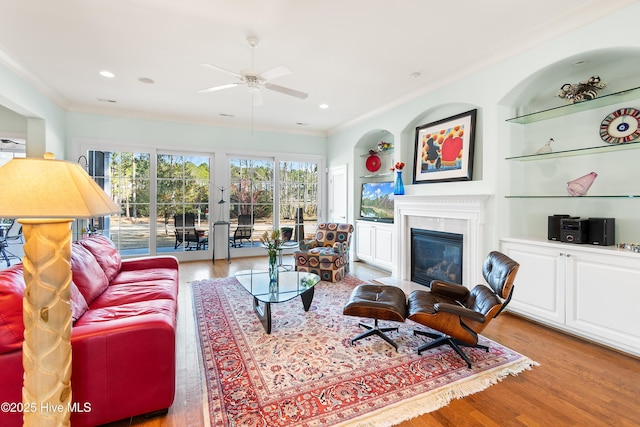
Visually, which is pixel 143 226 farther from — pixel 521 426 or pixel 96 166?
pixel 521 426

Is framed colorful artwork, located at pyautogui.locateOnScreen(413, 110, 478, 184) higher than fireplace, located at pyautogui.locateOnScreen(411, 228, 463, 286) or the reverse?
higher

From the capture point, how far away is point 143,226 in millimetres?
5762

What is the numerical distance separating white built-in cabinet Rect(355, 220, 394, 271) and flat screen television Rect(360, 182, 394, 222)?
0.16 meters

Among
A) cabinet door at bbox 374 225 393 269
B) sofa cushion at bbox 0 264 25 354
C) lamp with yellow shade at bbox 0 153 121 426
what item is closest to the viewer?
lamp with yellow shade at bbox 0 153 121 426

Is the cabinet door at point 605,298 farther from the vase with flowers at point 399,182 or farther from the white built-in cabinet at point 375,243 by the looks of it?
the white built-in cabinet at point 375,243

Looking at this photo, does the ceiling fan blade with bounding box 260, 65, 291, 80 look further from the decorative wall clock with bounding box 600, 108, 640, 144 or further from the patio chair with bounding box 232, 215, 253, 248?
the patio chair with bounding box 232, 215, 253, 248

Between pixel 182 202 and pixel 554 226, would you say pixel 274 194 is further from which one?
pixel 554 226

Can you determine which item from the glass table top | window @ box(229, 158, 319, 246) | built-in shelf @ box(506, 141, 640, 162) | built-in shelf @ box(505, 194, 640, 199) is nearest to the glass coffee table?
the glass table top

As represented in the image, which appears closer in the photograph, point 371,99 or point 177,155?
point 371,99

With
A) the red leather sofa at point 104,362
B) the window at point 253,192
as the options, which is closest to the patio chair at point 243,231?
the window at point 253,192

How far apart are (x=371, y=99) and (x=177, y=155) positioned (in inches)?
152

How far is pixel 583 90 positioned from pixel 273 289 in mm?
3509

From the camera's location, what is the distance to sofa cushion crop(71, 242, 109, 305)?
2277 millimetres

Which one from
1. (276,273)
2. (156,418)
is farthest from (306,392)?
(276,273)
